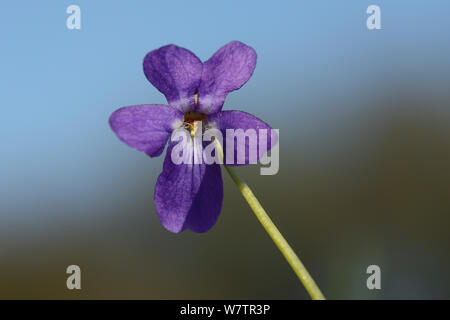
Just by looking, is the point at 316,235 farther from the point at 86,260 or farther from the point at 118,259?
the point at 86,260

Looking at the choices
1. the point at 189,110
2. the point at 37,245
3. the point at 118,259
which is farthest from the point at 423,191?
the point at 189,110

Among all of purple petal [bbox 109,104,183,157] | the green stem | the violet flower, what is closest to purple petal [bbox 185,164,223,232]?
the violet flower

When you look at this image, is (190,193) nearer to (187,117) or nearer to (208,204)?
(208,204)

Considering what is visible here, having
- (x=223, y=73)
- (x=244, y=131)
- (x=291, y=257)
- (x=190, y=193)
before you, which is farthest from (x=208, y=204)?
(x=291, y=257)

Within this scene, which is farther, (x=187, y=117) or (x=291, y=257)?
(x=187, y=117)

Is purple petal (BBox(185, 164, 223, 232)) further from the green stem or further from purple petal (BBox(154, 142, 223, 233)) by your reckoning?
the green stem

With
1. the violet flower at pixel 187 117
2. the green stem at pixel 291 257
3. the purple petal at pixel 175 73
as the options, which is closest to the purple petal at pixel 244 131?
the violet flower at pixel 187 117

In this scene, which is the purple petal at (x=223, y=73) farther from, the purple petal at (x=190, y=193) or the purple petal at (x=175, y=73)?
the purple petal at (x=190, y=193)
